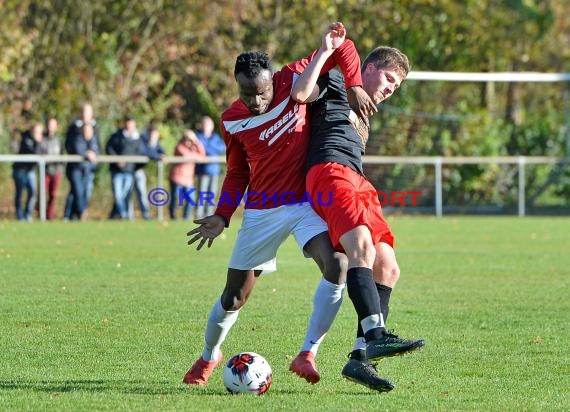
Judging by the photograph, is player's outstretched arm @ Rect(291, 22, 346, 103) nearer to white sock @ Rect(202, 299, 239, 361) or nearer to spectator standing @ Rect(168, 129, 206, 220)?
white sock @ Rect(202, 299, 239, 361)

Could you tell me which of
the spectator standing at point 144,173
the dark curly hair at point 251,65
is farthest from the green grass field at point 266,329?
the spectator standing at point 144,173

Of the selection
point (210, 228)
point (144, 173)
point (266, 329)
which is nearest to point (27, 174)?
point (144, 173)

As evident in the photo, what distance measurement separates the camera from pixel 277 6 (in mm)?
32094

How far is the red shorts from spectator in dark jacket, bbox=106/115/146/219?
16995mm

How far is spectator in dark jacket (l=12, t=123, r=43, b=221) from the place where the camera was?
23031 millimetres

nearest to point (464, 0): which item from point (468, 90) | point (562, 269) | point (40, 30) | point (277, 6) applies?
point (468, 90)

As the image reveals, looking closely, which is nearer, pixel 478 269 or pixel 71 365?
pixel 71 365

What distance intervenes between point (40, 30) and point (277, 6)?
6329 mm

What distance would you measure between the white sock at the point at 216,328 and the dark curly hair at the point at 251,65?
4.47 ft

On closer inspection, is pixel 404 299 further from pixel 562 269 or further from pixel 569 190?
pixel 569 190

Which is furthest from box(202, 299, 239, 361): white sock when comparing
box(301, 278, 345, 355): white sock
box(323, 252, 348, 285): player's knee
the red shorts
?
the red shorts

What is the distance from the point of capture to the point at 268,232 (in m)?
6.79

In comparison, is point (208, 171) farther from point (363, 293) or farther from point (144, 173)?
point (363, 293)

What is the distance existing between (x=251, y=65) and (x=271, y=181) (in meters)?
0.69
